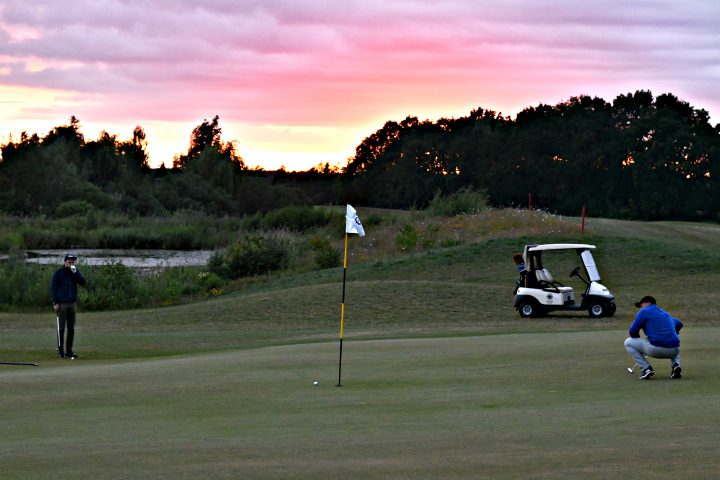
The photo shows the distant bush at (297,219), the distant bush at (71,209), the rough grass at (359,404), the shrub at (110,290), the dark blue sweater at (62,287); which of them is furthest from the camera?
the distant bush at (71,209)

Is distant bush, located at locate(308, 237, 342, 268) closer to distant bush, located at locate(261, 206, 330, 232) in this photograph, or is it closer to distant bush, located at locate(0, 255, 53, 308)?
distant bush, located at locate(0, 255, 53, 308)

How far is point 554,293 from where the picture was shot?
111 feet

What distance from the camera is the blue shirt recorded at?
16.9m

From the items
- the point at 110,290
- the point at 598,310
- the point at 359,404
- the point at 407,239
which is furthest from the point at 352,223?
the point at 407,239

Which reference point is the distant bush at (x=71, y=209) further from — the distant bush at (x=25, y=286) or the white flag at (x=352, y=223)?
the white flag at (x=352, y=223)

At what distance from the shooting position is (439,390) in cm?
1612

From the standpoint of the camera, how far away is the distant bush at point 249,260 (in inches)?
2216

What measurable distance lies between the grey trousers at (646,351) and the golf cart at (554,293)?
16.0m

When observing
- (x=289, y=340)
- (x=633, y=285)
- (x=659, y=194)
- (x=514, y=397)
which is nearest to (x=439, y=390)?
(x=514, y=397)

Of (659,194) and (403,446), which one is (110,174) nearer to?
(659,194)

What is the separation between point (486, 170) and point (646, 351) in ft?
360

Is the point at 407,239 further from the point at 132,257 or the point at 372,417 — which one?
the point at 372,417

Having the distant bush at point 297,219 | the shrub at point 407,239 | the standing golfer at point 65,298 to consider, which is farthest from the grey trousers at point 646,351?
the distant bush at point 297,219

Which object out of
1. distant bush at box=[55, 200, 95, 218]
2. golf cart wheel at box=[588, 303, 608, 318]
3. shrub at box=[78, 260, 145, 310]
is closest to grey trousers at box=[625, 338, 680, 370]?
golf cart wheel at box=[588, 303, 608, 318]
